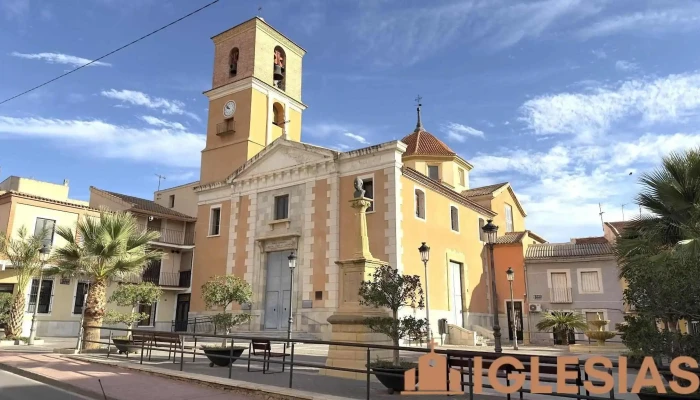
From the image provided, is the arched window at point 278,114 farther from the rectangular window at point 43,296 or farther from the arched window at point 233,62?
the rectangular window at point 43,296

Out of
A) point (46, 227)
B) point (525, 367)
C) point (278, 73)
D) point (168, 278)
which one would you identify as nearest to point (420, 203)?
point (278, 73)

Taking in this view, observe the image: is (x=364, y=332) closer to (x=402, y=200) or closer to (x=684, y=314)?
(x=684, y=314)

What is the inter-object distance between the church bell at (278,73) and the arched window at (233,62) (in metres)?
2.34

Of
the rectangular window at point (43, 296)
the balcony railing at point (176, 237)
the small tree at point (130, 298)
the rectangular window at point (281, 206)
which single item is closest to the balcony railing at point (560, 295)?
the rectangular window at point (281, 206)

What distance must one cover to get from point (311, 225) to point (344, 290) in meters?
10.6

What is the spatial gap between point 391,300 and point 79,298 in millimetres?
23217

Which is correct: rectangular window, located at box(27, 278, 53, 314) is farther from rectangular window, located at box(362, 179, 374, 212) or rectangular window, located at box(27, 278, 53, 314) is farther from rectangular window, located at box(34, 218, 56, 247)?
rectangular window, located at box(362, 179, 374, 212)

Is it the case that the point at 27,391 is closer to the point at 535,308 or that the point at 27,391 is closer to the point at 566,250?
the point at 535,308

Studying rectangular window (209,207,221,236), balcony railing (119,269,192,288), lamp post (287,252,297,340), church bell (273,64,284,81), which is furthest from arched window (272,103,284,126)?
lamp post (287,252,297,340)

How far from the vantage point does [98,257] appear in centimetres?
1628

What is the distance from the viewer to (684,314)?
728cm

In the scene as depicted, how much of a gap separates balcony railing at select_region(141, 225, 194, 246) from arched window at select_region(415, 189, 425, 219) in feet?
55.0

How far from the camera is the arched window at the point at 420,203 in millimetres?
21844

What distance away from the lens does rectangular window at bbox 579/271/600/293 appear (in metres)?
25.6
